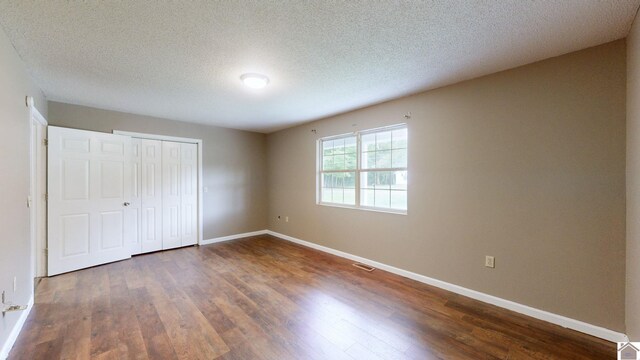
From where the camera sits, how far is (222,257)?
4164mm

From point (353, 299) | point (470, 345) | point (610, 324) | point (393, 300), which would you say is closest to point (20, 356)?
point (353, 299)

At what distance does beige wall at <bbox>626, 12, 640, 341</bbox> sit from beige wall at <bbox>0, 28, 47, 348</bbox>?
4386mm

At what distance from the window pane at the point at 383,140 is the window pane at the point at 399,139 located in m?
0.07

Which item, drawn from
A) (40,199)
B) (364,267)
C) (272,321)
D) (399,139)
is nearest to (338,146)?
(399,139)

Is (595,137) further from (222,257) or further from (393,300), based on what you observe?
(222,257)

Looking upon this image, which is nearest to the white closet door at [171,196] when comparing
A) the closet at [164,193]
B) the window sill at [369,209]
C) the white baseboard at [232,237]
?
the closet at [164,193]

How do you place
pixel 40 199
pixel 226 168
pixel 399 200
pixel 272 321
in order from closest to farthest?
pixel 272 321 < pixel 40 199 < pixel 399 200 < pixel 226 168

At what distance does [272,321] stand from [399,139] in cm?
269

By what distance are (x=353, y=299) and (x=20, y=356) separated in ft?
8.84

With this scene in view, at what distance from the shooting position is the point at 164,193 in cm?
461

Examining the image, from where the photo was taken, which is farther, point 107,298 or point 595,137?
point 107,298

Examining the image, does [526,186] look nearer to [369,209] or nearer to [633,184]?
[633,184]

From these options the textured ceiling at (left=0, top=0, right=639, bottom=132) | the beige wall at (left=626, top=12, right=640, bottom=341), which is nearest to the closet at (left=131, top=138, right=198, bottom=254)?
the textured ceiling at (left=0, top=0, right=639, bottom=132)

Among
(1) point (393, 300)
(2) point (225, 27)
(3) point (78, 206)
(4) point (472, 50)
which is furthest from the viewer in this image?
(3) point (78, 206)
